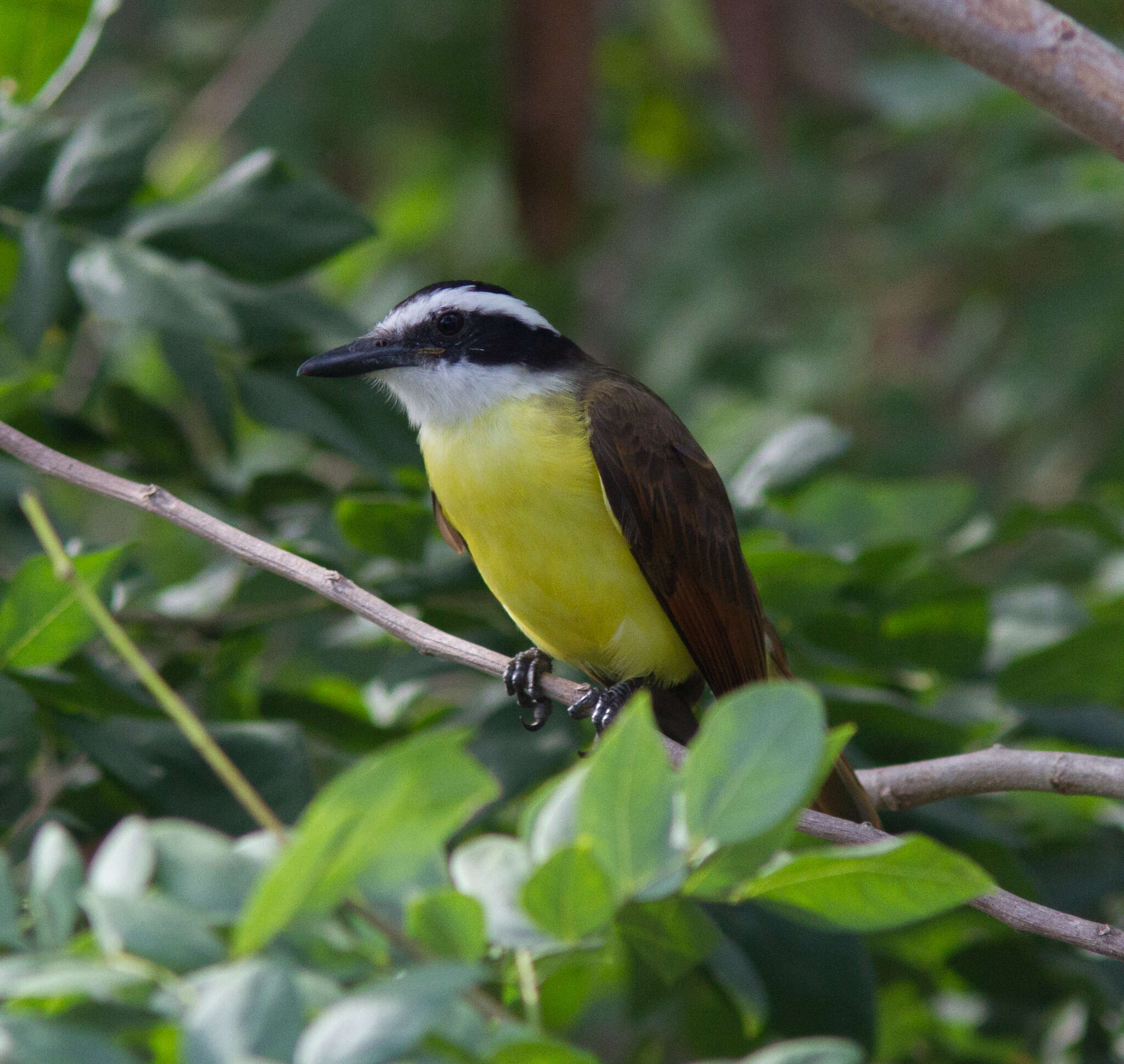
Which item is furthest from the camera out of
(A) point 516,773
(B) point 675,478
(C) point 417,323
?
(C) point 417,323

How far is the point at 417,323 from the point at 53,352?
34.7 inches

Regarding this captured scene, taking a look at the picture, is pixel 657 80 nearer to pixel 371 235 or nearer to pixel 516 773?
pixel 371 235

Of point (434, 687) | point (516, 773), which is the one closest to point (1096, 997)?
point (516, 773)

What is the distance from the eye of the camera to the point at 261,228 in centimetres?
248

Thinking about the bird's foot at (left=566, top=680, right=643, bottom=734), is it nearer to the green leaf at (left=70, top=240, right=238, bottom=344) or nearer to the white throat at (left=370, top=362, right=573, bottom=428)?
the white throat at (left=370, top=362, right=573, bottom=428)

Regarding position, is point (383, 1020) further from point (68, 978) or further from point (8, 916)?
point (8, 916)

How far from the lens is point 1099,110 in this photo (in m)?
1.89

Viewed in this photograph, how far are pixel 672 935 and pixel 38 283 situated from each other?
1.69 metres

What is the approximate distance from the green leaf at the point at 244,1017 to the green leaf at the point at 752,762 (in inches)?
12.8

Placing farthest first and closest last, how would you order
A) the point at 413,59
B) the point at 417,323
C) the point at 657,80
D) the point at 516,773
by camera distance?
the point at 657,80 < the point at 413,59 < the point at 417,323 < the point at 516,773

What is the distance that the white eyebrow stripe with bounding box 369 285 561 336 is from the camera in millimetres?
2904

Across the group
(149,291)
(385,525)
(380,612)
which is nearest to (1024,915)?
(380,612)

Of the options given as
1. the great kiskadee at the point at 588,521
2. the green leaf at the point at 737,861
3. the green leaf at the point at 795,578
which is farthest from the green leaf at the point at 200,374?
the green leaf at the point at 737,861

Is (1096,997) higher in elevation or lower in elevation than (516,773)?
lower
